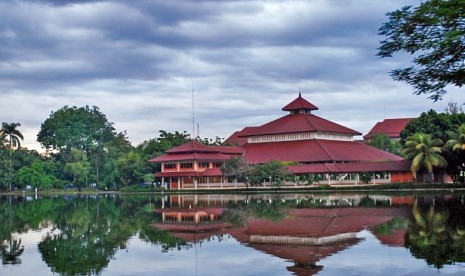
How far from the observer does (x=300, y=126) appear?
8106 centimetres

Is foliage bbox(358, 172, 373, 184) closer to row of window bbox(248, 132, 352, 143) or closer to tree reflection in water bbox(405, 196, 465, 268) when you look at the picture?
row of window bbox(248, 132, 352, 143)

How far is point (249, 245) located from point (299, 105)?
66.3 meters

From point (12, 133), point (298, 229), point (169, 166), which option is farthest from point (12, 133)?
point (298, 229)

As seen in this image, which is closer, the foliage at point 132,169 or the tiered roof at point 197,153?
the tiered roof at point 197,153

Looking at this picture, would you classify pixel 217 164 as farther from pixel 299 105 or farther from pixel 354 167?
pixel 354 167

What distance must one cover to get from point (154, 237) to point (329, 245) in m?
7.58

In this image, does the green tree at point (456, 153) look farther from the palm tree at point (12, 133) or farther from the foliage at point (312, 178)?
the palm tree at point (12, 133)

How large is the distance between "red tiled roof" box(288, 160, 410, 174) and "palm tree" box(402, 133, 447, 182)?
5.25 m

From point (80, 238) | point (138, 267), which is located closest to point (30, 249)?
point (80, 238)

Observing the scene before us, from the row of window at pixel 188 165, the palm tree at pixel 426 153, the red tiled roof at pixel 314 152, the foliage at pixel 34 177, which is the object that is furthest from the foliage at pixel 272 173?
the foliage at pixel 34 177

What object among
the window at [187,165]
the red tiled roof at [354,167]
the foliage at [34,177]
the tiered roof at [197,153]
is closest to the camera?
the red tiled roof at [354,167]

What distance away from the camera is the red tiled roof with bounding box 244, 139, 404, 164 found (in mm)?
74000

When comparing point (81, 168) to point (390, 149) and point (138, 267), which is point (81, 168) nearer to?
point (390, 149)

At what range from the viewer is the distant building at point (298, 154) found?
70.3 meters
